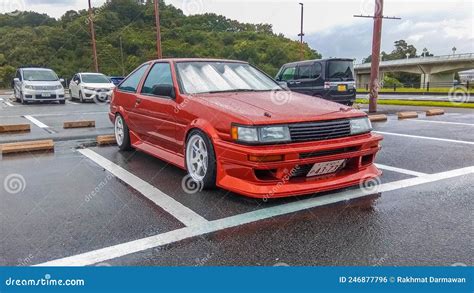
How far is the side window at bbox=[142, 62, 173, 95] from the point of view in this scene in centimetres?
503

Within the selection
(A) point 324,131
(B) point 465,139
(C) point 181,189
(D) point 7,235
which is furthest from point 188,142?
(B) point 465,139

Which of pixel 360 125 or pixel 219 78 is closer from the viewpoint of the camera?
pixel 360 125

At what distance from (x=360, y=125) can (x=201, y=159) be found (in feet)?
5.78

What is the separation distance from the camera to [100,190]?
→ 4.30m

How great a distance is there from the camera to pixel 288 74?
45.5ft

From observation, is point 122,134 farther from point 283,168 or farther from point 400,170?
point 400,170

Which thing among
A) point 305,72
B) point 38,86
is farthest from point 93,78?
point 305,72

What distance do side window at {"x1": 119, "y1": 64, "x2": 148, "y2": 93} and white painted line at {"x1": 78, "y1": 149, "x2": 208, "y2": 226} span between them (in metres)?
1.17

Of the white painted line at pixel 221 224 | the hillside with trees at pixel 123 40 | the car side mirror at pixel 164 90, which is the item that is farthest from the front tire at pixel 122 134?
the hillside with trees at pixel 123 40

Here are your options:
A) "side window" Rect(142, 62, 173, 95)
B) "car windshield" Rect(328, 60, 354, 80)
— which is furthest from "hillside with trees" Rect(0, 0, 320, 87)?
"side window" Rect(142, 62, 173, 95)

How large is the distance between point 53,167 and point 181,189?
7.37 ft

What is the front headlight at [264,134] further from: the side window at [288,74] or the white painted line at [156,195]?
the side window at [288,74]

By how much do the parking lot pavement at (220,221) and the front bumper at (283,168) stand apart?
185mm

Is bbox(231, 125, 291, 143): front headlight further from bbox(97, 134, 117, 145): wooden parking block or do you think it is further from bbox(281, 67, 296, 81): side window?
bbox(281, 67, 296, 81): side window
